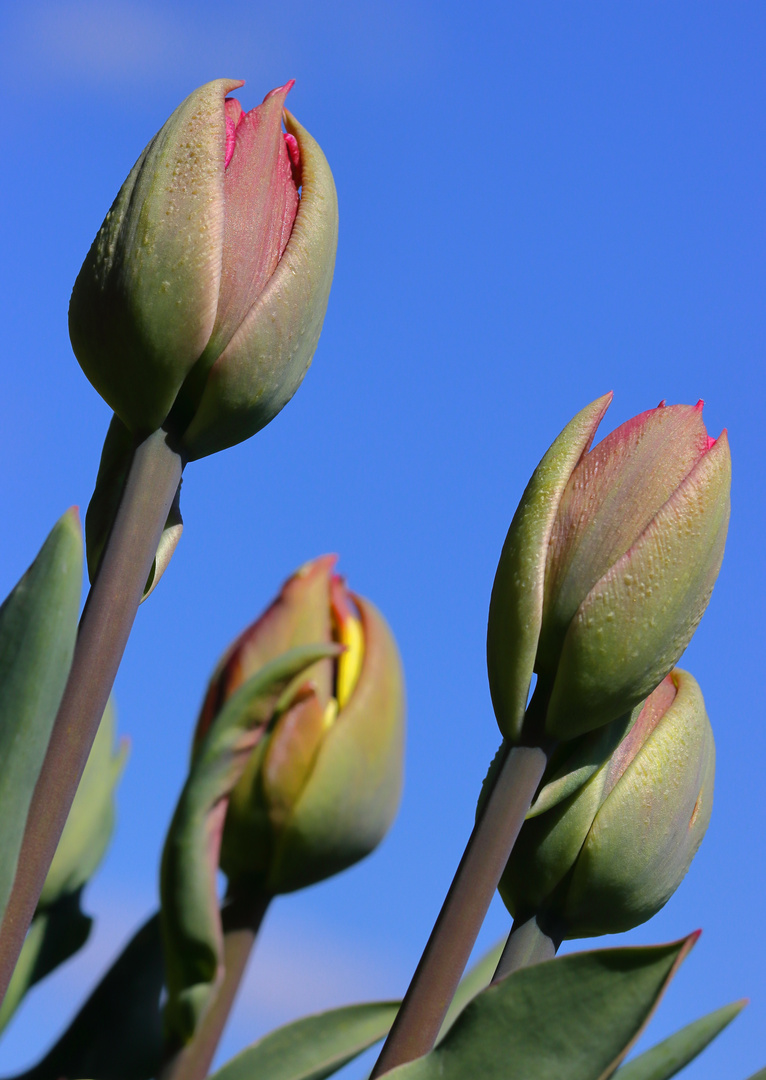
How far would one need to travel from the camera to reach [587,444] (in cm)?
63

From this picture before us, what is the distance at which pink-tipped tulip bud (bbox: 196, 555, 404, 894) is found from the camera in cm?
40

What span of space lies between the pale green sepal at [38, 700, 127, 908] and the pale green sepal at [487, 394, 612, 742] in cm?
33

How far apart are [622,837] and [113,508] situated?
0.34 m

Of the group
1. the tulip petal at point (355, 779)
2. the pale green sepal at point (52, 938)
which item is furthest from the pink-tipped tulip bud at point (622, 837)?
the pale green sepal at point (52, 938)

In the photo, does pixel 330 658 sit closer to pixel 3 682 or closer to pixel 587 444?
pixel 3 682

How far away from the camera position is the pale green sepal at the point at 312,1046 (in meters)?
0.48

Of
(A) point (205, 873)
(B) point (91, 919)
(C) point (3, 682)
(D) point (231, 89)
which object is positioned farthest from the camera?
(B) point (91, 919)

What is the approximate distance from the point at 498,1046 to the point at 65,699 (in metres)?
0.25

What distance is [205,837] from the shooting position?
367mm

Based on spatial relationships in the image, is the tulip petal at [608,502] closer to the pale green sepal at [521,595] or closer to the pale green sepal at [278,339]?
the pale green sepal at [521,595]

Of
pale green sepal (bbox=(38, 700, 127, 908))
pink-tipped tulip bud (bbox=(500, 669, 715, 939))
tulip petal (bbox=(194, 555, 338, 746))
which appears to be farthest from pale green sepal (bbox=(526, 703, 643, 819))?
pale green sepal (bbox=(38, 700, 127, 908))

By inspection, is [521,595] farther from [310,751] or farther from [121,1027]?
[121,1027]

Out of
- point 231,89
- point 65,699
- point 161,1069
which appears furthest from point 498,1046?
point 231,89

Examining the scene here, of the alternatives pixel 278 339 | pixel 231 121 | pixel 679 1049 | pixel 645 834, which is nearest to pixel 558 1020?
pixel 679 1049
